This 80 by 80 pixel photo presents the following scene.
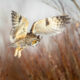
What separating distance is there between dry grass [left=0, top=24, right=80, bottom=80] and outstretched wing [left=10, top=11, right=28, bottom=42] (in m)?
0.08

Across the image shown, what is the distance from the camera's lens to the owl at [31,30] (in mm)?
1335

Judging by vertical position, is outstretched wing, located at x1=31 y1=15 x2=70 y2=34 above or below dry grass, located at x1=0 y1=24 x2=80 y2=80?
above

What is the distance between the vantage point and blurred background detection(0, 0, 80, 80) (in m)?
1.31

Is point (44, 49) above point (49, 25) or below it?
below

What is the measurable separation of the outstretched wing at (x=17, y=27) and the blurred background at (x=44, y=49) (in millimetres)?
24

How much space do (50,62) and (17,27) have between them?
0.30m

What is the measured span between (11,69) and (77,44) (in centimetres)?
48

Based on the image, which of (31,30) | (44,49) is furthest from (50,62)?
(31,30)

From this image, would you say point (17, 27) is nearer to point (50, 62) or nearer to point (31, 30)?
point (31, 30)

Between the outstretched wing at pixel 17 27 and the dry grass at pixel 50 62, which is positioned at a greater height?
the outstretched wing at pixel 17 27

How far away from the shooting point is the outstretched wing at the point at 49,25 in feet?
4.55

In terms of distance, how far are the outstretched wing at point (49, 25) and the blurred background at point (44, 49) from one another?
0.03 metres

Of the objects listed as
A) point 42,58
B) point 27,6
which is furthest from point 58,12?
point 42,58

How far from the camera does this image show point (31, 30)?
1.38 meters
